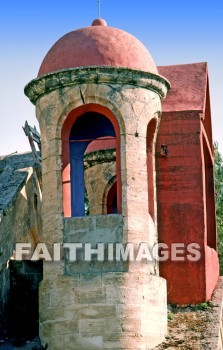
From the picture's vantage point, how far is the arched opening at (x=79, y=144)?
12.5 m

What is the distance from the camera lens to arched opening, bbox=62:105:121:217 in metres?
12.5

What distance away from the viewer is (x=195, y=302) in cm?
1373

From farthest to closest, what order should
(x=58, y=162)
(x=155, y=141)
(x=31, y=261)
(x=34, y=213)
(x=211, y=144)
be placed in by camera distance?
(x=211, y=144)
(x=34, y=213)
(x=31, y=261)
(x=155, y=141)
(x=58, y=162)

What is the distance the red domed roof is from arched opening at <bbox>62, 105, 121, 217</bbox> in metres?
0.76

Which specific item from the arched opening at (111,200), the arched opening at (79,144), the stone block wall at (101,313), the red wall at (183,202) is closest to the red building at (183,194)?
the red wall at (183,202)

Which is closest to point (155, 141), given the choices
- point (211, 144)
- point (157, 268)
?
point (157, 268)

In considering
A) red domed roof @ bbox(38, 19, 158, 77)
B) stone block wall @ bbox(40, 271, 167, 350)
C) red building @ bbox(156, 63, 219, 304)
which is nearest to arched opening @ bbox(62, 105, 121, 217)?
red domed roof @ bbox(38, 19, 158, 77)

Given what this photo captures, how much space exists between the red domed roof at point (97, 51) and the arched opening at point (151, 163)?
41.0 inches

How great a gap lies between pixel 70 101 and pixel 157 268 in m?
3.16

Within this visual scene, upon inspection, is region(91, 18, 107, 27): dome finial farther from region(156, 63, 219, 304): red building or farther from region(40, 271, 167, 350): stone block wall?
region(40, 271, 167, 350): stone block wall

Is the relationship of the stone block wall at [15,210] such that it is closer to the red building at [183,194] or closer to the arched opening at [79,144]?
the arched opening at [79,144]

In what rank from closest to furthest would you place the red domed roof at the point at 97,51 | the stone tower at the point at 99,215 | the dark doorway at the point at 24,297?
the stone tower at the point at 99,215 → the red domed roof at the point at 97,51 → the dark doorway at the point at 24,297

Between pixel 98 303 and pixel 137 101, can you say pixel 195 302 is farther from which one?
pixel 137 101

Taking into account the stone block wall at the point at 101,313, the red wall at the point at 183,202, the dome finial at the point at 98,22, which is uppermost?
the dome finial at the point at 98,22
